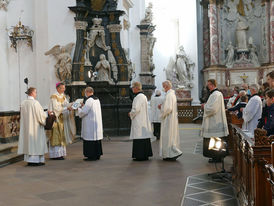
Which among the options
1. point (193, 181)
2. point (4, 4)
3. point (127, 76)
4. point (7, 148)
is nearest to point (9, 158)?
point (7, 148)

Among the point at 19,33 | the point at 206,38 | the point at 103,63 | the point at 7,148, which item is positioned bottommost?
the point at 7,148

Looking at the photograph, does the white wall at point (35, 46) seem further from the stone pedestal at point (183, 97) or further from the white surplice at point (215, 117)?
the stone pedestal at point (183, 97)

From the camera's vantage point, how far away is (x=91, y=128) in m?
8.80

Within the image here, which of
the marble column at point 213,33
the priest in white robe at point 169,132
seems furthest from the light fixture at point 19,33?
the marble column at point 213,33

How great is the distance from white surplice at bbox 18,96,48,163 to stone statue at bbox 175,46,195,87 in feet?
47.7

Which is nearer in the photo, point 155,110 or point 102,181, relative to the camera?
point 102,181

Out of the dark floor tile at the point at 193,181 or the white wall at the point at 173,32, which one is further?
the white wall at the point at 173,32

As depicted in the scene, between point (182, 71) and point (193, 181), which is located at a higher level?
point (182, 71)

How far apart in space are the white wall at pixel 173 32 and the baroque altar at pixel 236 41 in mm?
741

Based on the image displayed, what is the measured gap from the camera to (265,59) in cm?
2173

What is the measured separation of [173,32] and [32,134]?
53.2ft

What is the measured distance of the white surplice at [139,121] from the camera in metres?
8.67

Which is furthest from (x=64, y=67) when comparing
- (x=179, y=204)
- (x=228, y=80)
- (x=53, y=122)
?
(x=228, y=80)

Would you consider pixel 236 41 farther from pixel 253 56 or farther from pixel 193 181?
pixel 193 181
